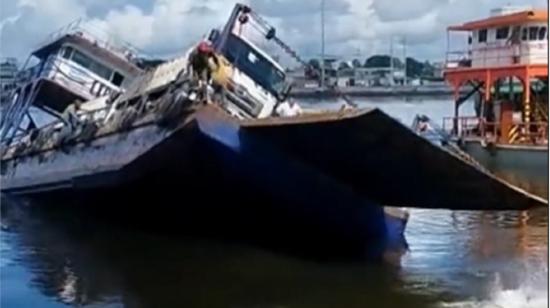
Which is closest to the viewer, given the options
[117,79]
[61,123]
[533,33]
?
[61,123]

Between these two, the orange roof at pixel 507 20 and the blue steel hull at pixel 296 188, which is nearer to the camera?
the blue steel hull at pixel 296 188

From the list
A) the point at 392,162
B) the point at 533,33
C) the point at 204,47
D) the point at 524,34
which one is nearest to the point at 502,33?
the point at 524,34

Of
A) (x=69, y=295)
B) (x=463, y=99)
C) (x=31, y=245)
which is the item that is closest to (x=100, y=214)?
(x=31, y=245)

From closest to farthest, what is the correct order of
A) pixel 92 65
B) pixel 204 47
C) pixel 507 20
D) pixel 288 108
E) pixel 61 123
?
pixel 204 47 → pixel 288 108 → pixel 61 123 → pixel 92 65 → pixel 507 20

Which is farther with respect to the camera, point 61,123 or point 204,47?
point 61,123

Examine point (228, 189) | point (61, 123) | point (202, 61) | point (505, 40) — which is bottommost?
point (228, 189)

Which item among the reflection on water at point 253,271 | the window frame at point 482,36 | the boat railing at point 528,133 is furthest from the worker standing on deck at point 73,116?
the window frame at point 482,36

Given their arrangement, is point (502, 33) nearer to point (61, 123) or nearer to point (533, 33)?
point (533, 33)

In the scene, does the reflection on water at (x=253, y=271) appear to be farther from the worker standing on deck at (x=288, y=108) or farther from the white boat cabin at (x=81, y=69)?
the white boat cabin at (x=81, y=69)

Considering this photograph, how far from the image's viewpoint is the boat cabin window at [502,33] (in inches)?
998

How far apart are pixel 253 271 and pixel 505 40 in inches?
680

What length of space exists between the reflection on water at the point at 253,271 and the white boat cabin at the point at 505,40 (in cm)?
1243

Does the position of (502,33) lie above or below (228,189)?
above

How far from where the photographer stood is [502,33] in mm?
25609
